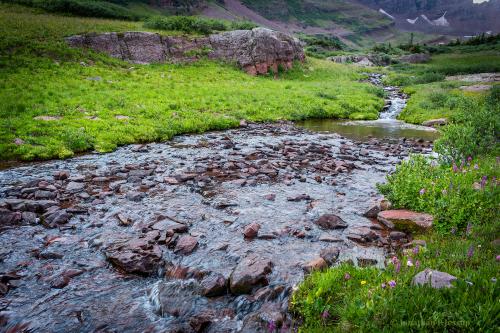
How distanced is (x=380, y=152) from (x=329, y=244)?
10549mm

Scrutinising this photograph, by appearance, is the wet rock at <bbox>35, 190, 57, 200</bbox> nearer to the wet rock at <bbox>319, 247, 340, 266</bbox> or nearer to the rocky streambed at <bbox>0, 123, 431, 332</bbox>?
the rocky streambed at <bbox>0, 123, 431, 332</bbox>

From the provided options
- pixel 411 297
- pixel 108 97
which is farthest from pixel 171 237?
pixel 108 97

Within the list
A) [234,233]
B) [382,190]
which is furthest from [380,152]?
[234,233]

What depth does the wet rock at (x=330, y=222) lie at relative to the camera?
8.35m

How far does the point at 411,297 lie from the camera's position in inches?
168

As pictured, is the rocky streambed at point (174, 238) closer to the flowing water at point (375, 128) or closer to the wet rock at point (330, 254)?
the wet rock at point (330, 254)

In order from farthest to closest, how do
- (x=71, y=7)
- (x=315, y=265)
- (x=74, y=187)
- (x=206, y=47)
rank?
(x=71, y=7) < (x=206, y=47) < (x=74, y=187) < (x=315, y=265)

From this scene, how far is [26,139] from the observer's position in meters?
15.2

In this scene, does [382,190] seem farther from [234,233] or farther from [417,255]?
[234,233]

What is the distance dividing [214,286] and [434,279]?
3747 mm

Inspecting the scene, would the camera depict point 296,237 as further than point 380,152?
No

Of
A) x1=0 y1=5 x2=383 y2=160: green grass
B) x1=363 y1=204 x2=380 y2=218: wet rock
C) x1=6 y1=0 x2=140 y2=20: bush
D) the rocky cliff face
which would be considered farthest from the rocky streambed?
x1=6 y1=0 x2=140 y2=20: bush

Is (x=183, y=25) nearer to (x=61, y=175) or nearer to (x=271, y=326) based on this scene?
(x=61, y=175)

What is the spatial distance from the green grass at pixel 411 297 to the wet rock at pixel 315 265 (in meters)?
0.37
